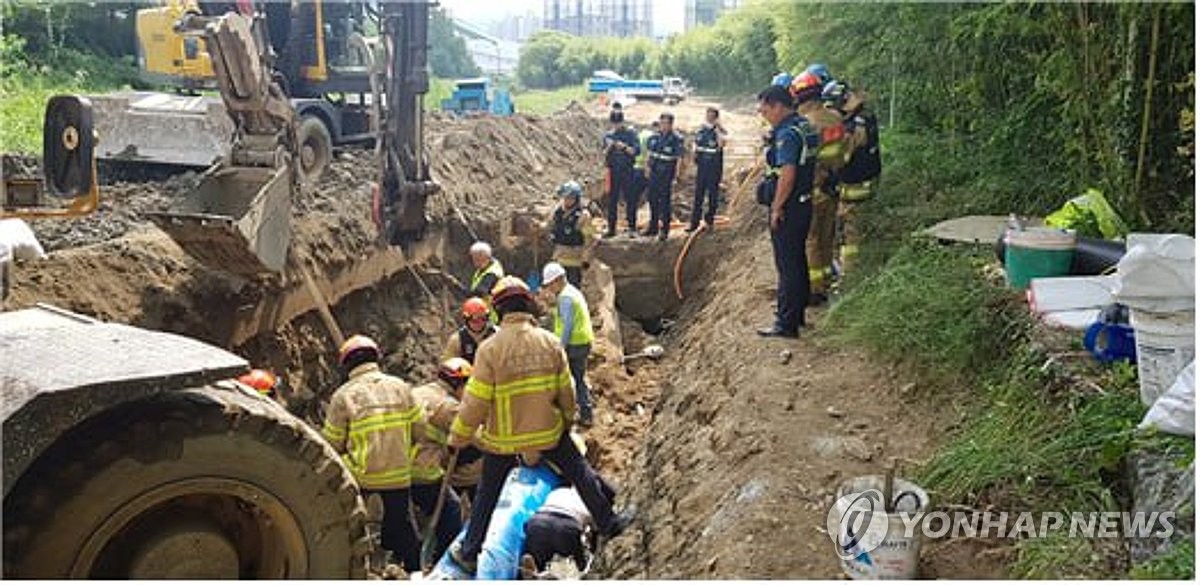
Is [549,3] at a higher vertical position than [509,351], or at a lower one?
higher

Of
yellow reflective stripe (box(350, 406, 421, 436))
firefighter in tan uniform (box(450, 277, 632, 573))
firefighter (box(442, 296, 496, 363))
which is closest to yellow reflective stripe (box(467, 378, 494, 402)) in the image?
firefighter in tan uniform (box(450, 277, 632, 573))

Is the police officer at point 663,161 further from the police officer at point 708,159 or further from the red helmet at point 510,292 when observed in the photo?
the red helmet at point 510,292

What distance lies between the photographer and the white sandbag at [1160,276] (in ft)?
13.2

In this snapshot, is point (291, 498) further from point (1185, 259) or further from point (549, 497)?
point (1185, 259)

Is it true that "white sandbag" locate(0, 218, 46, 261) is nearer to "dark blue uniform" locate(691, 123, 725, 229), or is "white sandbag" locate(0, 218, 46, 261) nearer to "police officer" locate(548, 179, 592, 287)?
"police officer" locate(548, 179, 592, 287)

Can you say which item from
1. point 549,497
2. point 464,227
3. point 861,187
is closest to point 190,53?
point 464,227

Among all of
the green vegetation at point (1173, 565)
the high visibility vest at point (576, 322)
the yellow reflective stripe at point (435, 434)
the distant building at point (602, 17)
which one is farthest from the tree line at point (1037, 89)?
the distant building at point (602, 17)

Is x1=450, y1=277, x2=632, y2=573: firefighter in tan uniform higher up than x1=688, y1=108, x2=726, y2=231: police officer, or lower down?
lower down

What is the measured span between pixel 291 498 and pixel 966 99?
28.8ft

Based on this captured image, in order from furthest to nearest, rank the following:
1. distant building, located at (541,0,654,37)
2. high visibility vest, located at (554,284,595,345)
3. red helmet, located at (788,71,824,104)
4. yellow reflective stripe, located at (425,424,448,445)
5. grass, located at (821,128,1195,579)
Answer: distant building, located at (541,0,654,37)
high visibility vest, located at (554,284,595,345)
red helmet, located at (788,71,824,104)
yellow reflective stripe, located at (425,424,448,445)
grass, located at (821,128,1195,579)

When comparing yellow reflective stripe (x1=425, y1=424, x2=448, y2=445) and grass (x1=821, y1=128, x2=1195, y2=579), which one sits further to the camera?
yellow reflective stripe (x1=425, y1=424, x2=448, y2=445)

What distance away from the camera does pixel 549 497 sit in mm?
5844

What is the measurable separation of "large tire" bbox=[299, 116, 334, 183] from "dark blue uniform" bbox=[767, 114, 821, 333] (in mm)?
6586

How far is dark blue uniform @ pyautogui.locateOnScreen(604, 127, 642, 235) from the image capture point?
14.0m
